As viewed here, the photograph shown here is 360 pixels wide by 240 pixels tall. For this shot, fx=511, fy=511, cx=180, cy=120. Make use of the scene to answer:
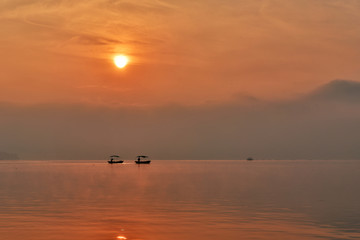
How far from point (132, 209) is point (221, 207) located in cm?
1045

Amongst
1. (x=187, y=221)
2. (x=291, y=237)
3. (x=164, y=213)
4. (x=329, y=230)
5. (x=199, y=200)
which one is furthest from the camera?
(x=199, y=200)

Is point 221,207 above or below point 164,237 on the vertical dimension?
above

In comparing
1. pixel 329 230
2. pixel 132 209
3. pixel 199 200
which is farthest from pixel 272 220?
pixel 199 200

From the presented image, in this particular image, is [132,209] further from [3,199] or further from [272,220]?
[3,199]

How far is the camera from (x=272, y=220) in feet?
159

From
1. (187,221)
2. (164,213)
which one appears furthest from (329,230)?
(164,213)

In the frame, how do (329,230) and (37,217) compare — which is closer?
(329,230)

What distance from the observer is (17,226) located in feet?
144

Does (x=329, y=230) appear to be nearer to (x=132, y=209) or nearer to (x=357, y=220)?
(x=357, y=220)

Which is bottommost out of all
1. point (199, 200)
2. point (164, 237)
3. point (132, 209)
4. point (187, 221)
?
point (164, 237)

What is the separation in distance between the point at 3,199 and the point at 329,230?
4638cm

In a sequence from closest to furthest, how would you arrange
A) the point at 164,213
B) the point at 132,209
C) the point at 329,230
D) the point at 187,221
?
the point at 329,230 < the point at 187,221 < the point at 164,213 < the point at 132,209

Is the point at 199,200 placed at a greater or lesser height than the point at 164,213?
greater

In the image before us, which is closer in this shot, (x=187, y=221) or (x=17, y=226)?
(x=17, y=226)
